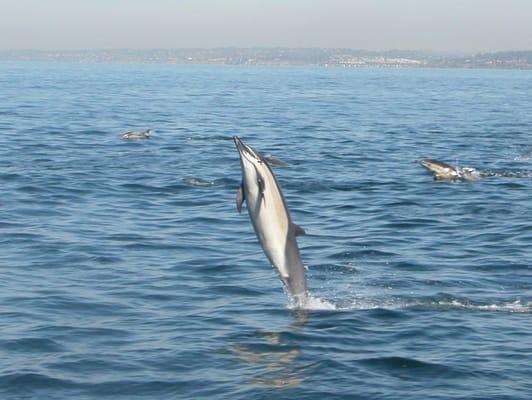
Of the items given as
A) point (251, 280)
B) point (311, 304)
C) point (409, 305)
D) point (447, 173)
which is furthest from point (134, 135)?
point (409, 305)

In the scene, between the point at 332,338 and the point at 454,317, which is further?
the point at 454,317

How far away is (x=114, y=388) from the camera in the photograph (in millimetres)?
12805

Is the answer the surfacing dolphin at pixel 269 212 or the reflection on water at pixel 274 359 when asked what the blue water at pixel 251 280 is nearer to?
the reflection on water at pixel 274 359

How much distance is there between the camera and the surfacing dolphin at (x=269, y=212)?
13016mm

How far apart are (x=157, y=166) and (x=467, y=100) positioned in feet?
199

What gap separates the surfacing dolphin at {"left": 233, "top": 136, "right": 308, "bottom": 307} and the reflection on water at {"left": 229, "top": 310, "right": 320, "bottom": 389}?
3.11 feet

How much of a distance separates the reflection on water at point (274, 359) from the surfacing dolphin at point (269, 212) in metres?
0.95

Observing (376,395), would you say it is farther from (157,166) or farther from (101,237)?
(157,166)

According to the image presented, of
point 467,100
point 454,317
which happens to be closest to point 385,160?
point 454,317

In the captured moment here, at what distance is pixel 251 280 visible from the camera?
62.3 ft

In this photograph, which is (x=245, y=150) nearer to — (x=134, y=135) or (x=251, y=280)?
(x=251, y=280)

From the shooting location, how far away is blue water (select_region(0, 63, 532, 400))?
528 inches

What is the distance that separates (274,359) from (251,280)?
16.7 ft

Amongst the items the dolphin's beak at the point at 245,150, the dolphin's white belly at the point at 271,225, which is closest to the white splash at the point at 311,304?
the dolphin's white belly at the point at 271,225
